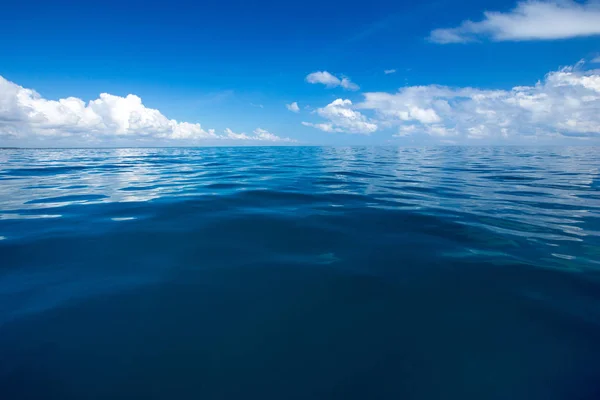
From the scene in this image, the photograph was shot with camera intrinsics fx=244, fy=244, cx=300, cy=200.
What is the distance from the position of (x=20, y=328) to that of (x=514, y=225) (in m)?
11.6

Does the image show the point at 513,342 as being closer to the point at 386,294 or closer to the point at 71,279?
the point at 386,294

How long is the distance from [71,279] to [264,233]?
4.29 metres

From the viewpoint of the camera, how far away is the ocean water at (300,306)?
2922 millimetres

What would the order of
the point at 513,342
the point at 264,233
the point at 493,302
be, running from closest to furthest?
1. the point at 513,342
2. the point at 493,302
3. the point at 264,233

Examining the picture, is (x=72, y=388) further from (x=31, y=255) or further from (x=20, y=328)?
(x=31, y=255)

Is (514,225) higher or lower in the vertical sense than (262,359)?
higher

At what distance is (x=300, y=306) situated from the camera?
165 inches

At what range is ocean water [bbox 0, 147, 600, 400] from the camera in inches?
115

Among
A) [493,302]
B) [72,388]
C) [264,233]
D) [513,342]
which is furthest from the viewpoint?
[264,233]

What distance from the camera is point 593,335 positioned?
3498 millimetres

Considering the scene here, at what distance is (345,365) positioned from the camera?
122 inches

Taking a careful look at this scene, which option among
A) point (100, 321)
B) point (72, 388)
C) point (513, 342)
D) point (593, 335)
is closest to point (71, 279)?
point (100, 321)

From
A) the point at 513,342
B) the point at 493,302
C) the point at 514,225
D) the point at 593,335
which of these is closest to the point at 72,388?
the point at 513,342

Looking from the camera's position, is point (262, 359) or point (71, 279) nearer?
point (262, 359)
